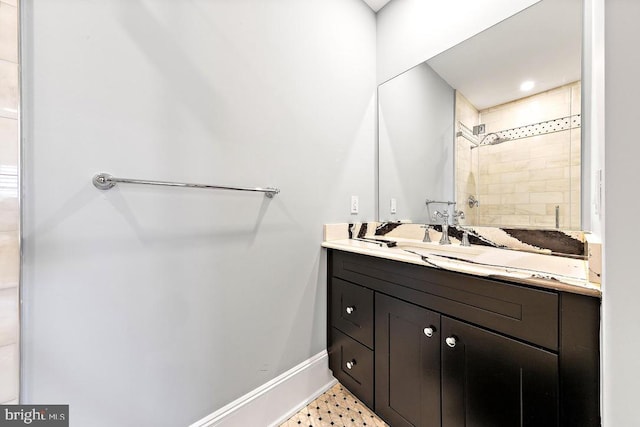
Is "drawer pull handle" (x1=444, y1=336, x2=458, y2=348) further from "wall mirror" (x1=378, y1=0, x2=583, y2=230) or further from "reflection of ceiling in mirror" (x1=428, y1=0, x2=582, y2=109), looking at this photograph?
"reflection of ceiling in mirror" (x1=428, y1=0, x2=582, y2=109)

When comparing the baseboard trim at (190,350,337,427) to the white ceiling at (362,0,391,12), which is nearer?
the baseboard trim at (190,350,337,427)

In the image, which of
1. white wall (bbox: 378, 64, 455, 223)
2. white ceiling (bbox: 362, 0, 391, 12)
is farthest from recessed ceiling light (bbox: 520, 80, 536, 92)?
white ceiling (bbox: 362, 0, 391, 12)

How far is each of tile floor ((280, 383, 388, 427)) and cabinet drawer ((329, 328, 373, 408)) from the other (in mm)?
108

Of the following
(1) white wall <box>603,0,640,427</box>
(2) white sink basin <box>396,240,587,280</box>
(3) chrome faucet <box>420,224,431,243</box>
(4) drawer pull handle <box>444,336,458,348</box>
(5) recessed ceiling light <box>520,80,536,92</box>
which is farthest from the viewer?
(3) chrome faucet <box>420,224,431,243</box>

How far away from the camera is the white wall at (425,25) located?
49.9 inches

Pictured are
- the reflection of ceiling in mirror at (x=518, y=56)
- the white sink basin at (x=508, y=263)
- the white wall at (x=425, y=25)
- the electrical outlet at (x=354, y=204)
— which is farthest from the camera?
the electrical outlet at (x=354, y=204)

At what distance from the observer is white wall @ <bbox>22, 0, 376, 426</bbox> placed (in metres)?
0.73

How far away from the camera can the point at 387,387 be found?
1.13m

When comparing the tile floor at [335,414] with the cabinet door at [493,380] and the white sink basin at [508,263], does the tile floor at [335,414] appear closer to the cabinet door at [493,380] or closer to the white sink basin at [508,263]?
the cabinet door at [493,380]

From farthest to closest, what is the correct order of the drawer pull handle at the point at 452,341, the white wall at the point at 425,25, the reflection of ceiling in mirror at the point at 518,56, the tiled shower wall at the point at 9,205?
1. the white wall at the point at 425,25
2. the reflection of ceiling in mirror at the point at 518,56
3. the drawer pull handle at the point at 452,341
4. the tiled shower wall at the point at 9,205

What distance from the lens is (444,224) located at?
1452 millimetres

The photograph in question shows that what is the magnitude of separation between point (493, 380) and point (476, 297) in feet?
0.86

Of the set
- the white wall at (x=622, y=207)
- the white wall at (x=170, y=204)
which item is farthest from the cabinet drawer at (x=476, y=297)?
the white wall at (x=170, y=204)

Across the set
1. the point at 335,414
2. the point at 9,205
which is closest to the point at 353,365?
the point at 335,414
